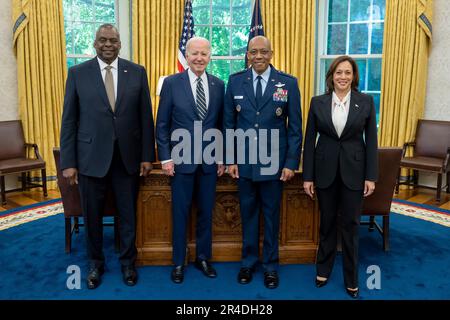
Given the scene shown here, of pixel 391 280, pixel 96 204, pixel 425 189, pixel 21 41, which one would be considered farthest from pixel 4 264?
pixel 425 189

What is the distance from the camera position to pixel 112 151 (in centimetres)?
261

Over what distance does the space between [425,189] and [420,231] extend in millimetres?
1752

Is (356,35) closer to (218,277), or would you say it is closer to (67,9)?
(67,9)

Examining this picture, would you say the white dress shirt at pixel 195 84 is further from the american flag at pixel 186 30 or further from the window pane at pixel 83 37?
A: the window pane at pixel 83 37

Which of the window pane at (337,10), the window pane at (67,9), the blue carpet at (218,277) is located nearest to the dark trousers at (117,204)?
the blue carpet at (218,277)

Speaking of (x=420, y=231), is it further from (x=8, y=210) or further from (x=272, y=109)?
(x=8, y=210)

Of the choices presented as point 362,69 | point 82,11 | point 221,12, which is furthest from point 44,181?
point 362,69

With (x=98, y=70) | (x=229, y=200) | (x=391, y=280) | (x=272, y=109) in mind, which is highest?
(x=98, y=70)

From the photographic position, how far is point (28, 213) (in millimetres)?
4402

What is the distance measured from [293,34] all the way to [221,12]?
1.13m

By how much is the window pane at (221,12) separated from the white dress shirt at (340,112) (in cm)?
420

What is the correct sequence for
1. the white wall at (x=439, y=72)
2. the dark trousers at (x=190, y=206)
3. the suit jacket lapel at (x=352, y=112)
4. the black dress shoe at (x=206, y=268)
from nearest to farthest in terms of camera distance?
1. the suit jacket lapel at (x=352, y=112)
2. the dark trousers at (x=190, y=206)
3. the black dress shoe at (x=206, y=268)
4. the white wall at (x=439, y=72)

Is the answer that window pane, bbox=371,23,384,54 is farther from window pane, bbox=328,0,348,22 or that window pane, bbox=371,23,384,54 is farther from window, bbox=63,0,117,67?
window, bbox=63,0,117,67

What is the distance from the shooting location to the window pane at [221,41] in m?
6.35
